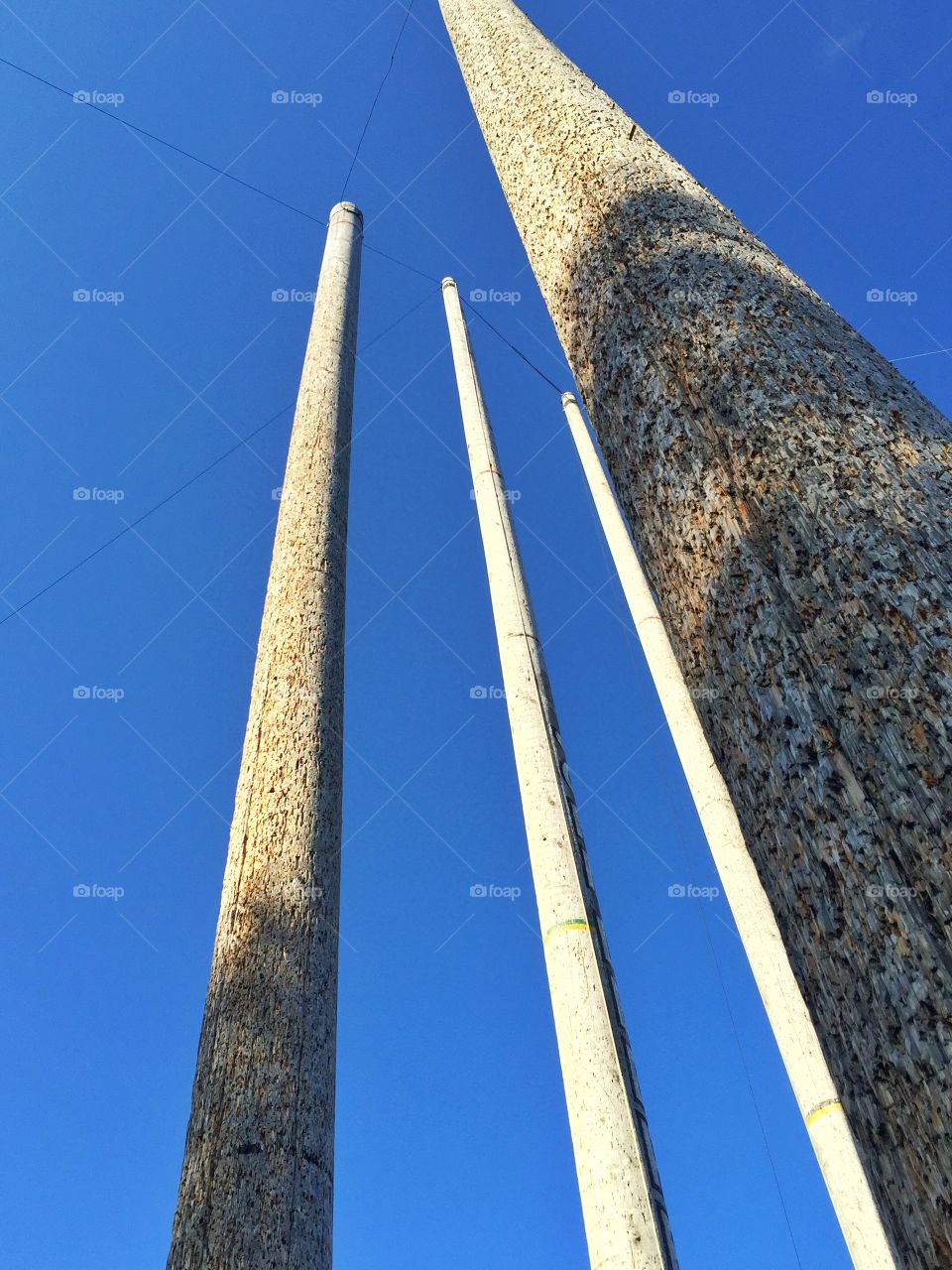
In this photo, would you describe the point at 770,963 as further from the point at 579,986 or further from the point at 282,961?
the point at 282,961

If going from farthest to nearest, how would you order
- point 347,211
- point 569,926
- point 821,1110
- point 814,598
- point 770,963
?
point 347,211 < point 770,963 < point 821,1110 < point 569,926 < point 814,598

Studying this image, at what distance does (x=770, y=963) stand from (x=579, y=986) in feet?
5.56

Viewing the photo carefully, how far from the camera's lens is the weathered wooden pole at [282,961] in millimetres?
2307

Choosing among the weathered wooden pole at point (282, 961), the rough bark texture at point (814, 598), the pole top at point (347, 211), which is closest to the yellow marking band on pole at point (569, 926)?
the weathered wooden pole at point (282, 961)

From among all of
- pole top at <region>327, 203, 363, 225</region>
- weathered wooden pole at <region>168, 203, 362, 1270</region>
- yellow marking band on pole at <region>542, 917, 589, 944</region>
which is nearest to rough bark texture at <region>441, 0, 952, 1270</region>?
weathered wooden pole at <region>168, 203, 362, 1270</region>

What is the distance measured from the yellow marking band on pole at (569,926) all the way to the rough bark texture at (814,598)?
101 inches

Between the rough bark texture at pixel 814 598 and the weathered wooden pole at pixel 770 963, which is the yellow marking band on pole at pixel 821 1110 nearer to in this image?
the weathered wooden pole at pixel 770 963

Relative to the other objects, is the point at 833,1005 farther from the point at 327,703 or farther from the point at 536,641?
the point at 536,641

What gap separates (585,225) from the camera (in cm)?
169

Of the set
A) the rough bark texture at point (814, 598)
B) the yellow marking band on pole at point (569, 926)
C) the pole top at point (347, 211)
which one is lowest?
the rough bark texture at point (814, 598)

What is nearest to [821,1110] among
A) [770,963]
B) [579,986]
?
[770,963]

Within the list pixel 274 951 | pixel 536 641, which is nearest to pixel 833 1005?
pixel 274 951

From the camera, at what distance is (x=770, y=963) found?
455 cm

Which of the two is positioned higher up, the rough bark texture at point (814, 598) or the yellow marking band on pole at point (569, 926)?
the yellow marking band on pole at point (569, 926)
